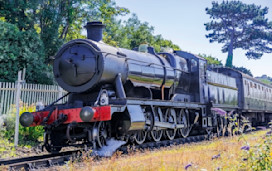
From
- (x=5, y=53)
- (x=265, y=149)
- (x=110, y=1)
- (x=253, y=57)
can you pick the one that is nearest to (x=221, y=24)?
(x=253, y=57)

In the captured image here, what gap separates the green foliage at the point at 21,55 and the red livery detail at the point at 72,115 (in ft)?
37.5

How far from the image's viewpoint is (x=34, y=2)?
69.2ft

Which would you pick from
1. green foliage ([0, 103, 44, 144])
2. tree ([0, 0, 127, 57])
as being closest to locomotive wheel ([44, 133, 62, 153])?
green foliage ([0, 103, 44, 144])

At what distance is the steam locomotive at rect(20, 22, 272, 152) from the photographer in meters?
7.88

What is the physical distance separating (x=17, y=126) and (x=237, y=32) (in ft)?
139

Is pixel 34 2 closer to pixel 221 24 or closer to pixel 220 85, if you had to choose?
pixel 220 85

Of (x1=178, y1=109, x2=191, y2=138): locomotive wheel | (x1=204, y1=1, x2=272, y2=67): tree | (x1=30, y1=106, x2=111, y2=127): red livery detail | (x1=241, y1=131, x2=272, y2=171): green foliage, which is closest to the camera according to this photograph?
(x1=241, y1=131, x2=272, y2=171): green foliage

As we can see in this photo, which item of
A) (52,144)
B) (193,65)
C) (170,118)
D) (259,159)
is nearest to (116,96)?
(52,144)

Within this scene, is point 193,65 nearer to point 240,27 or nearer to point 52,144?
point 52,144

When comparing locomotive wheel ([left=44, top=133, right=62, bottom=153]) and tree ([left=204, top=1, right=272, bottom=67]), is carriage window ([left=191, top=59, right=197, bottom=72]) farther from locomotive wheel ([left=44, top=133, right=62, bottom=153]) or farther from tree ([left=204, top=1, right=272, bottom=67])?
tree ([left=204, top=1, right=272, bottom=67])

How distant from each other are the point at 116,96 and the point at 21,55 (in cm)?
1299

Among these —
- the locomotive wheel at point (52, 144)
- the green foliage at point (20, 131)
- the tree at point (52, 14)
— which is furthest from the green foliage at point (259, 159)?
the tree at point (52, 14)

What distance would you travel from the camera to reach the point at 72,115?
7730 millimetres

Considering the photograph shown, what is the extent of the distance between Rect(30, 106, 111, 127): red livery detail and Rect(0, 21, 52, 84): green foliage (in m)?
11.4
